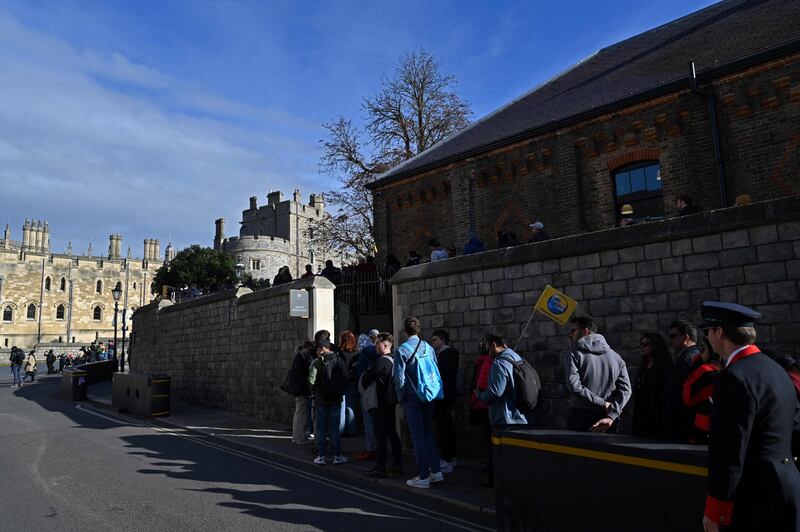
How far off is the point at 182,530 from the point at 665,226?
6348 mm


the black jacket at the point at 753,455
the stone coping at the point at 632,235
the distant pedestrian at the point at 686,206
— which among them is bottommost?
the black jacket at the point at 753,455

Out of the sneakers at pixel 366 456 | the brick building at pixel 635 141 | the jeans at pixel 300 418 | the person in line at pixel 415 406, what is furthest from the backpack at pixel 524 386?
the brick building at pixel 635 141

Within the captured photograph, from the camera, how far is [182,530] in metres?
5.34

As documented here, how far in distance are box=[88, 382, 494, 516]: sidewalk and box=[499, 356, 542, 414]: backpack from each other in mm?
1112

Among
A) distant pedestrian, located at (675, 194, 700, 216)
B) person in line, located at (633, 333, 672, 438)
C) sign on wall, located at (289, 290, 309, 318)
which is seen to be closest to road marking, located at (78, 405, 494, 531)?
person in line, located at (633, 333, 672, 438)

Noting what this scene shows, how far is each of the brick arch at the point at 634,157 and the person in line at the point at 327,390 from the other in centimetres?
996

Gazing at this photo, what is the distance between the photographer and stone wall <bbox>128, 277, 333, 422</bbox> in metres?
12.3

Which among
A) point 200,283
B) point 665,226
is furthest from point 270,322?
point 200,283

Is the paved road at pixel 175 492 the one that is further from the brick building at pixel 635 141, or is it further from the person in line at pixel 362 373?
the brick building at pixel 635 141

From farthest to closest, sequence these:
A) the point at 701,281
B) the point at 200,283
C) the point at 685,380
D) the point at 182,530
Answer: the point at 200,283 → the point at 701,281 → the point at 182,530 → the point at 685,380

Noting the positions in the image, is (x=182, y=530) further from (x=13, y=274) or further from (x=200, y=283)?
(x=13, y=274)

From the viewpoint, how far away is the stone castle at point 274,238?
63.1 meters

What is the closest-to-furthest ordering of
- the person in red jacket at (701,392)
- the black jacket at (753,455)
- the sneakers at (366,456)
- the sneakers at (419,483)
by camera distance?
1. the black jacket at (753,455)
2. the person in red jacket at (701,392)
3. the sneakers at (419,483)
4. the sneakers at (366,456)

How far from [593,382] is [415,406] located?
7.22 feet
